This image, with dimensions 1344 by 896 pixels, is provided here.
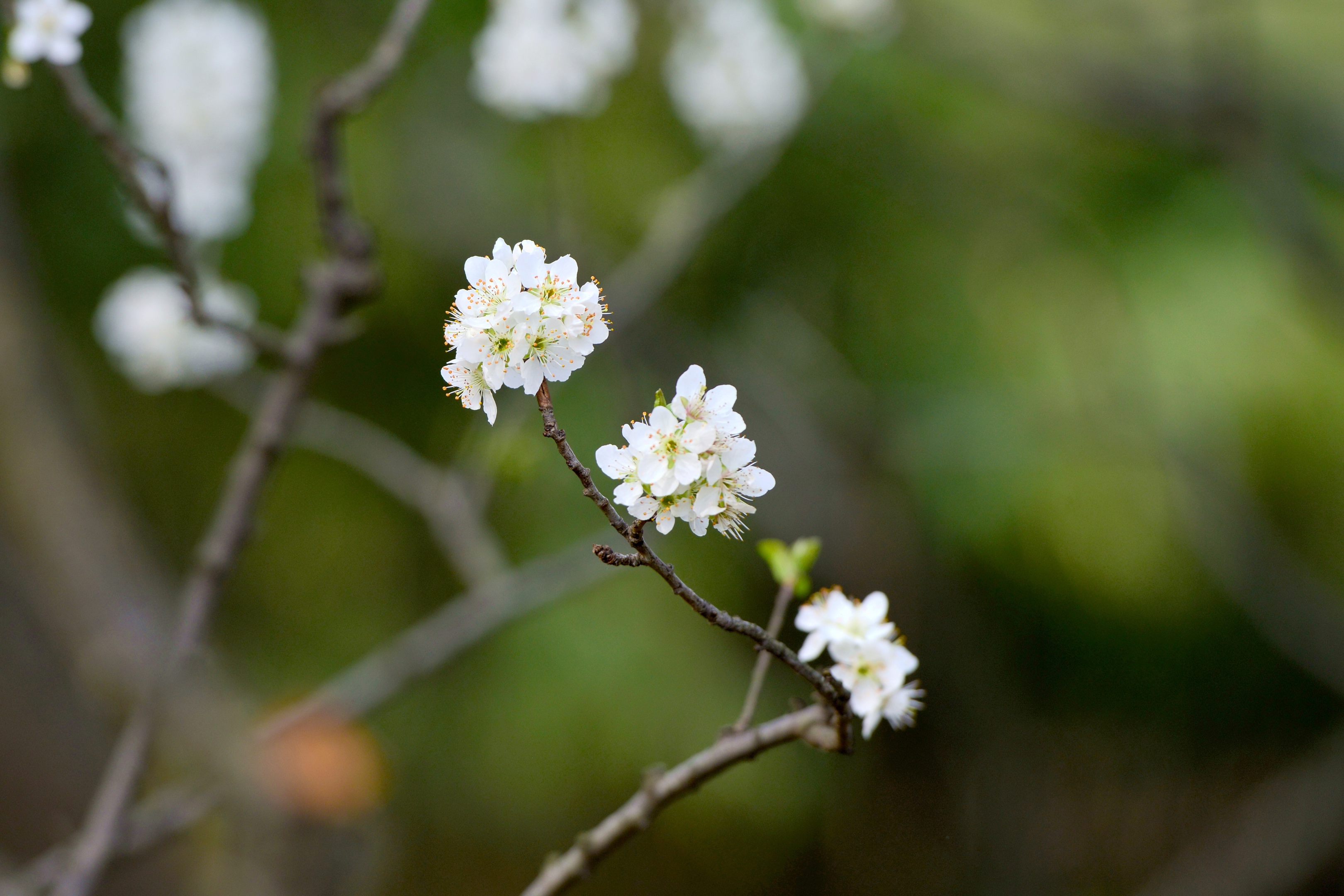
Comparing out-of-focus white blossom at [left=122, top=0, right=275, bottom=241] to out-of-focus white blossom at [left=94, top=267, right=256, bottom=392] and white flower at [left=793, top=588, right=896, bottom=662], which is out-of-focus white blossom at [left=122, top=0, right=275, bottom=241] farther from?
Answer: white flower at [left=793, top=588, right=896, bottom=662]

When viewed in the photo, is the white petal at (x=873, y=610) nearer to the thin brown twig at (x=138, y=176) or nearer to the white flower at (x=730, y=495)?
the white flower at (x=730, y=495)

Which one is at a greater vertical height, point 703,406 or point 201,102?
point 201,102

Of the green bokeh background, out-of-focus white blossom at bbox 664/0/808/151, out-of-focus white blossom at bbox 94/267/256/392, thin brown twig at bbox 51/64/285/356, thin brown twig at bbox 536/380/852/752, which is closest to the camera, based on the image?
thin brown twig at bbox 536/380/852/752

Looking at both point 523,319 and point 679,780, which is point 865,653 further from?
point 523,319

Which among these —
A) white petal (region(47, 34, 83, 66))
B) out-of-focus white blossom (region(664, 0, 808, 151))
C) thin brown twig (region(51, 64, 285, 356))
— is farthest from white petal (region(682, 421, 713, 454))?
out-of-focus white blossom (region(664, 0, 808, 151))

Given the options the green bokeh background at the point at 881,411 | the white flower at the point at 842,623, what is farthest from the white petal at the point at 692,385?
the green bokeh background at the point at 881,411

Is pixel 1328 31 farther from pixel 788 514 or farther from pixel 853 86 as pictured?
pixel 788 514


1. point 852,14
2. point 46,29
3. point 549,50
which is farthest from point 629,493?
point 852,14
